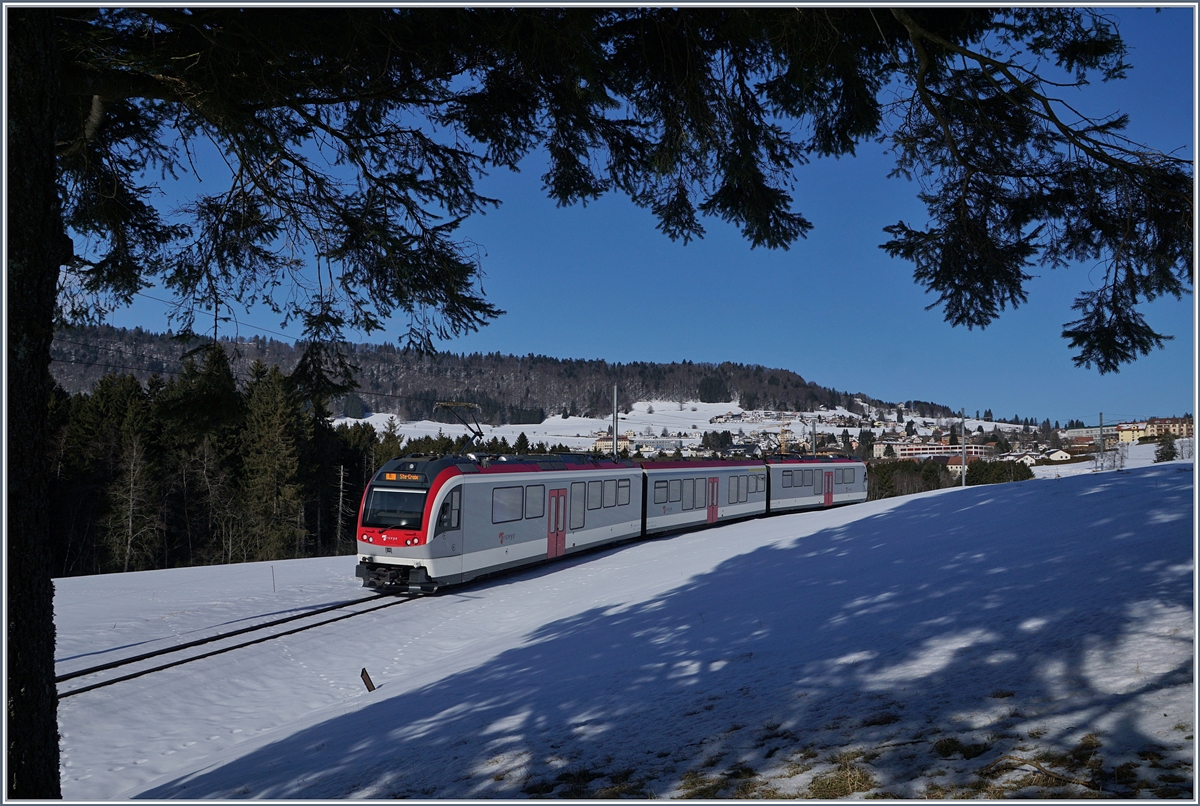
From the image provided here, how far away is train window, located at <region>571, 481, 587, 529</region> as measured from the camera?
60.8 feet

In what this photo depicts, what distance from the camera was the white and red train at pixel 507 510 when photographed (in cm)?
1396

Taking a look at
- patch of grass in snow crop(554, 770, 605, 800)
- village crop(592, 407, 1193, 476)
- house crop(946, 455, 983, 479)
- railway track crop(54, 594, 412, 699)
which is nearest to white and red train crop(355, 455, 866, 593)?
railway track crop(54, 594, 412, 699)

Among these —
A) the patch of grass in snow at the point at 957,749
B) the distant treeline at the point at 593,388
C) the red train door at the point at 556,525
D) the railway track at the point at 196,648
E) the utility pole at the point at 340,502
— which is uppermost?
the distant treeline at the point at 593,388

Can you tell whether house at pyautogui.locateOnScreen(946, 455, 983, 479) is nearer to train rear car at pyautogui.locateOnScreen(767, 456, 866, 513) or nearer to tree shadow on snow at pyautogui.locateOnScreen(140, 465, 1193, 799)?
train rear car at pyautogui.locateOnScreen(767, 456, 866, 513)

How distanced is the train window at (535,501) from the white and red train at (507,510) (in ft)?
0.08

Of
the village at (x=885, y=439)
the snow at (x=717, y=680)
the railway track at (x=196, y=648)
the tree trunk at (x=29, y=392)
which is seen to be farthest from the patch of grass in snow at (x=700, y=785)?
the village at (x=885, y=439)

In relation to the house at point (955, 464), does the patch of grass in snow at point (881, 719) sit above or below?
above

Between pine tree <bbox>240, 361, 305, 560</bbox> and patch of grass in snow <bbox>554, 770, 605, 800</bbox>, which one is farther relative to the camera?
pine tree <bbox>240, 361, 305, 560</bbox>

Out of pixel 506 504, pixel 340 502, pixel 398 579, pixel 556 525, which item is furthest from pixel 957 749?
pixel 340 502

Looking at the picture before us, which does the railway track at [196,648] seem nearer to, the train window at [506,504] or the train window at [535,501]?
the train window at [506,504]

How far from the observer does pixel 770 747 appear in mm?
3941

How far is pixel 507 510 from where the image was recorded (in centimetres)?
1591

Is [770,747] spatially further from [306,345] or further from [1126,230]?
[306,345]

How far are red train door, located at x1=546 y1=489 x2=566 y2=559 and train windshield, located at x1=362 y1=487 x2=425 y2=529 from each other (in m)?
4.23
